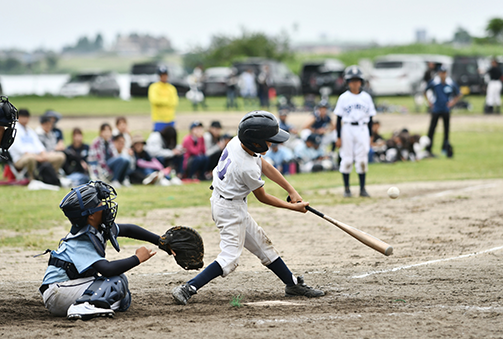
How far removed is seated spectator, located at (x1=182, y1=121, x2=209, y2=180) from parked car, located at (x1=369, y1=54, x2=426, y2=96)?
67.4 ft

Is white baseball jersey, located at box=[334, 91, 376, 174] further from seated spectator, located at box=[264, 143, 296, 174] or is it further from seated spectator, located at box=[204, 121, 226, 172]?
seated spectator, located at box=[204, 121, 226, 172]

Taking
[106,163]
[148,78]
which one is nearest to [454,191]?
[106,163]

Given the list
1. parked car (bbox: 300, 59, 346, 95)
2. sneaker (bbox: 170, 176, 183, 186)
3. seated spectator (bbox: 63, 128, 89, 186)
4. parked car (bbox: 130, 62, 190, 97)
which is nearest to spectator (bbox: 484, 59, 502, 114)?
parked car (bbox: 300, 59, 346, 95)

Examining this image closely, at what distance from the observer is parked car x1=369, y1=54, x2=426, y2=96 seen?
32188mm

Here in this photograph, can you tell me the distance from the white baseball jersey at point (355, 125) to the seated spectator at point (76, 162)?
517 cm

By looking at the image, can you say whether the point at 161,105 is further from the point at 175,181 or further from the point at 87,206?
the point at 87,206

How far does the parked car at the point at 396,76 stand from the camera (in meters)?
32.2

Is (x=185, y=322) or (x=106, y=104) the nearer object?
(x=185, y=322)

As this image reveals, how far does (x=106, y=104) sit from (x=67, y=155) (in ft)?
59.9

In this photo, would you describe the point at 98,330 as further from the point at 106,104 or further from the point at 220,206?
the point at 106,104

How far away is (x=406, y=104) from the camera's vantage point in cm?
2930

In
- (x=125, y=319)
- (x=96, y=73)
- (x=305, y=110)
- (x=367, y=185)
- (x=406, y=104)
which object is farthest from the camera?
(x=96, y=73)

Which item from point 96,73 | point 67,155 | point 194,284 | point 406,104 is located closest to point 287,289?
point 194,284

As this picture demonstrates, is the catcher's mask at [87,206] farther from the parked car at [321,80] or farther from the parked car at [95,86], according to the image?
the parked car at [95,86]
